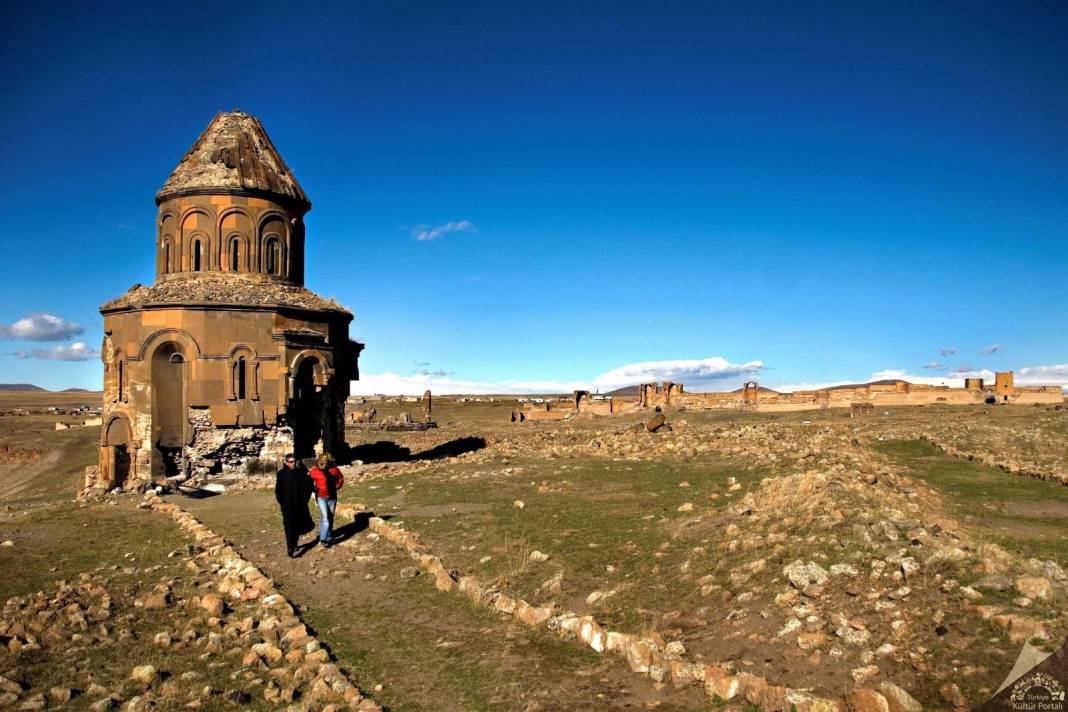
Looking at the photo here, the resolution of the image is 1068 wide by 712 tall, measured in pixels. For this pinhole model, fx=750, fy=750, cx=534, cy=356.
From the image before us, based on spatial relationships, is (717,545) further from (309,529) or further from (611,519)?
(309,529)

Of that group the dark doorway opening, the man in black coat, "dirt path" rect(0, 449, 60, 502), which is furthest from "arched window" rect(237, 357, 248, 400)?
"dirt path" rect(0, 449, 60, 502)

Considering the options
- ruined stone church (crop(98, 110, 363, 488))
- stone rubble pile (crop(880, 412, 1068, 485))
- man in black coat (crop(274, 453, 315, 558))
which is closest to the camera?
man in black coat (crop(274, 453, 315, 558))

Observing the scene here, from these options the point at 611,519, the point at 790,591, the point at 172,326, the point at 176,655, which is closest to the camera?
the point at 790,591

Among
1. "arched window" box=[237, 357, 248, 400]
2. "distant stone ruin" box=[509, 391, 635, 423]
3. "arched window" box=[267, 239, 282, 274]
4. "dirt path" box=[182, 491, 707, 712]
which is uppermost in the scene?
"arched window" box=[267, 239, 282, 274]

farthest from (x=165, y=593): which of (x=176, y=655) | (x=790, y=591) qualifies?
(x=790, y=591)

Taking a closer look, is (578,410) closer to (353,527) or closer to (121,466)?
(121,466)

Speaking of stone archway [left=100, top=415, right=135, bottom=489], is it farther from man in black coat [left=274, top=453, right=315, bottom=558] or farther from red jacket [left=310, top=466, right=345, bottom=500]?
red jacket [left=310, top=466, right=345, bottom=500]

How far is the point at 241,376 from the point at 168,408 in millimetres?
2212

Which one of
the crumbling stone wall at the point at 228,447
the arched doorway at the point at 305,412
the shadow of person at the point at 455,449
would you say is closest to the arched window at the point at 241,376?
the crumbling stone wall at the point at 228,447

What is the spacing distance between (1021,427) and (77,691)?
81.8ft

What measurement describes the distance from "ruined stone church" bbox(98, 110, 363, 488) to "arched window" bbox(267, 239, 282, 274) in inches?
1.4

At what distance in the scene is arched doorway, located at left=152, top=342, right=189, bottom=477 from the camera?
1964 centimetres

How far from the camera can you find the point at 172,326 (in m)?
19.4

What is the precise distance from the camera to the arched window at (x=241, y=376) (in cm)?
1961
